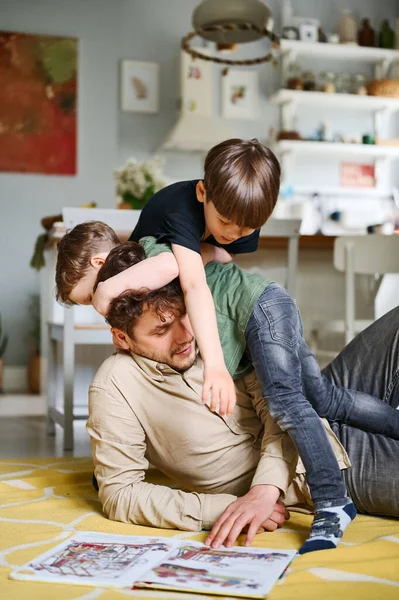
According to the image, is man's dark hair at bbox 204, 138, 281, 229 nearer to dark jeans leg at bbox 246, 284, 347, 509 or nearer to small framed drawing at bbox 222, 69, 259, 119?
dark jeans leg at bbox 246, 284, 347, 509

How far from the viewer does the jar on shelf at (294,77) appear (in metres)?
6.19

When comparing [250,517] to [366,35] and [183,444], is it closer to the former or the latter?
[183,444]

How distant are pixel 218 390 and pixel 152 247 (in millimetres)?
446

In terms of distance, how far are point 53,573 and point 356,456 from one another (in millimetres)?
751

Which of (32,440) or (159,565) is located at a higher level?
(159,565)

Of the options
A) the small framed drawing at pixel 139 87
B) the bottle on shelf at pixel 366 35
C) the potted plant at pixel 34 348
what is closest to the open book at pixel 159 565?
the potted plant at pixel 34 348

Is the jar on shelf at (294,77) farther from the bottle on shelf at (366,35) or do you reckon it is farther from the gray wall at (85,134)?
the gray wall at (85,134)

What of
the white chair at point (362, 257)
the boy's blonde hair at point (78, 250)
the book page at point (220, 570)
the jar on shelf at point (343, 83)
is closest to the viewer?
the book page at point (220, 570)

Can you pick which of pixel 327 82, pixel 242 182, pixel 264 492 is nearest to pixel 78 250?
pixel 242 182

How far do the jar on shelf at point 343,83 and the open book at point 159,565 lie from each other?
5518 millimetres

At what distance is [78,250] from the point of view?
72.3 inches

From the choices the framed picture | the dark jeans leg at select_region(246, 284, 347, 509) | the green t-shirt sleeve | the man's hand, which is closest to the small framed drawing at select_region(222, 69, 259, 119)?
the framed picture

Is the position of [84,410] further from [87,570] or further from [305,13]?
[305,13]

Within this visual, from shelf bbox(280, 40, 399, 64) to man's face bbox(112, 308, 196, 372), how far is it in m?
5.06
